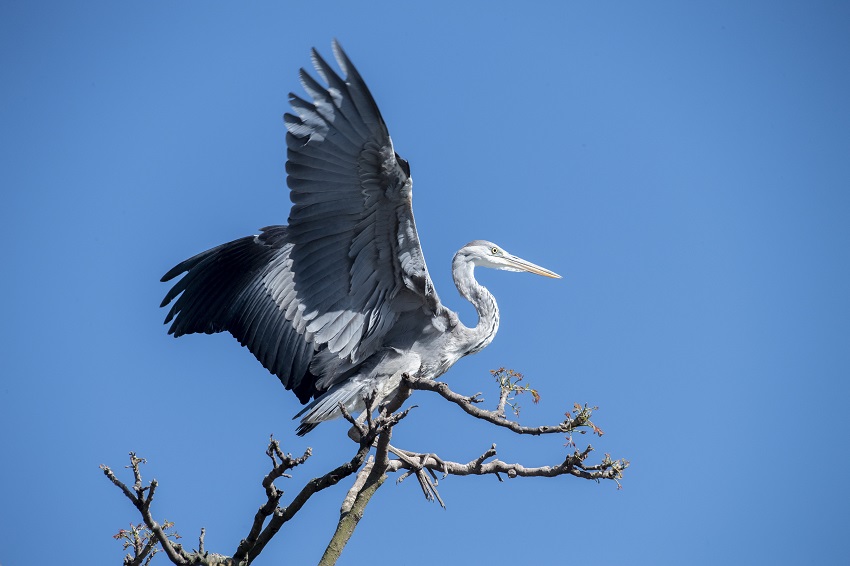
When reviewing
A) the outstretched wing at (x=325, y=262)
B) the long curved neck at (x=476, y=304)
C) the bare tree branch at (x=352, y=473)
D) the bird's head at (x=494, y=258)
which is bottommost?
the bare tree branch at (x=352, y=473)

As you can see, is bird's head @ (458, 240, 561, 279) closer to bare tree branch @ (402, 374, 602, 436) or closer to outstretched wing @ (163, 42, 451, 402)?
outstretched wing @ (163, 42, 451, 402)

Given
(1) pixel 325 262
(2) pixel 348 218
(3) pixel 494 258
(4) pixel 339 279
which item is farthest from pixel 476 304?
(2) pixel 348 218

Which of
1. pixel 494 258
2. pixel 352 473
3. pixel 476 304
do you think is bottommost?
pixel 352 473

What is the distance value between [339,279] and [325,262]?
0.18 m

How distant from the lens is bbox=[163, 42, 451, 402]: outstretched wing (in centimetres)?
557

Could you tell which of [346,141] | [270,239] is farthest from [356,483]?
[270,239]

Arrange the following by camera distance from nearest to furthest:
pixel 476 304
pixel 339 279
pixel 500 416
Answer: pixel 500 416 < pixel 339 279 < pixel 476 304

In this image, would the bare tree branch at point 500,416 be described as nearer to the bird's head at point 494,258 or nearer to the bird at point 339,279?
the bird at point 339,279

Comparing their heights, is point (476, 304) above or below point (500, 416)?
above

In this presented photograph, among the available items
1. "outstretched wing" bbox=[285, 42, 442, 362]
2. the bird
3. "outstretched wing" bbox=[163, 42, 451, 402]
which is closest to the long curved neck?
the bird

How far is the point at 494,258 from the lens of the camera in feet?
24.8

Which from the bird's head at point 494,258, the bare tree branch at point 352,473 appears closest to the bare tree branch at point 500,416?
the bare tree branch at point 352,473

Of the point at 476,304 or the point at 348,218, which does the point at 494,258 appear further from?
the point at 348,218

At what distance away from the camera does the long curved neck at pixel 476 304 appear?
6918mm
